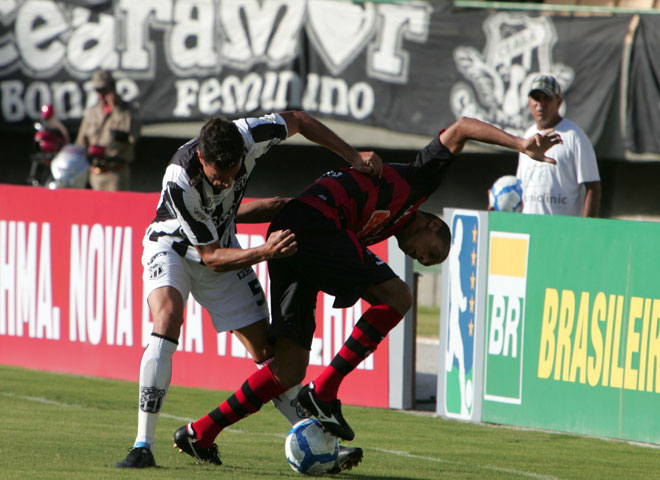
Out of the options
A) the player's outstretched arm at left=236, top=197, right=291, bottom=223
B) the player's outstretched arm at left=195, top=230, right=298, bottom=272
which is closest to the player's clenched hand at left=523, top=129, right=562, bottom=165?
the player's outstretched arm at left=195, top=230, right=298, bottom=272

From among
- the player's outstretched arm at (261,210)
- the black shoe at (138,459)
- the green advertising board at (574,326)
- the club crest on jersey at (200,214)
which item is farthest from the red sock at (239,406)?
the green advertising board at (574,326)

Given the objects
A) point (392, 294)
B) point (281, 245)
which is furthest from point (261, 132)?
point (392, 294)

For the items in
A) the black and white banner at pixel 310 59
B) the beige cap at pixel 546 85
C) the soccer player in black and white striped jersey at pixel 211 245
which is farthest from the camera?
the black and white banner at pixel 310 59

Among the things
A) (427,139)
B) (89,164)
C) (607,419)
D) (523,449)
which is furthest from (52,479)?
(427,139)

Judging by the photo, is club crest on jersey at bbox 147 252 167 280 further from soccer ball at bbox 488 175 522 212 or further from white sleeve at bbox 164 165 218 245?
soccer ball at bbox 488 175 522 212

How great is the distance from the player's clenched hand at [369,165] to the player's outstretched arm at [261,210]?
0.54 metres

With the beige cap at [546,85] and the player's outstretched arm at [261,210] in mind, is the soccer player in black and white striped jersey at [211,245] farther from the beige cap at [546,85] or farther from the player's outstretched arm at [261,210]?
the beige cap at [546,85]

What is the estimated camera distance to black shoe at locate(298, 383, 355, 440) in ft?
20.5

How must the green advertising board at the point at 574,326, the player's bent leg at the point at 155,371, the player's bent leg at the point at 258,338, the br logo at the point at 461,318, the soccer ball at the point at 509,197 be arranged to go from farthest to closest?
1. the soccer ball at the point at 509,197
2. the br logo at the point at 461,318
3. the green advertising board at the point at 574,326
4. the player's bent leg at the point at 258,338
5. the player's bent leg at the point at 155,371

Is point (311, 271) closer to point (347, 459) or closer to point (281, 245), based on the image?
point (281, 245)

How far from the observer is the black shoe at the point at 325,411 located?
6238 millimetres

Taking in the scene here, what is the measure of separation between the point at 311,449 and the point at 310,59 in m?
10.3

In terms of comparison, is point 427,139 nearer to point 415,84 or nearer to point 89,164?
point 415,84

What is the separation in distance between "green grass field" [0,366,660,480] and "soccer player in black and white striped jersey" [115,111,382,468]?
35 centimetres
